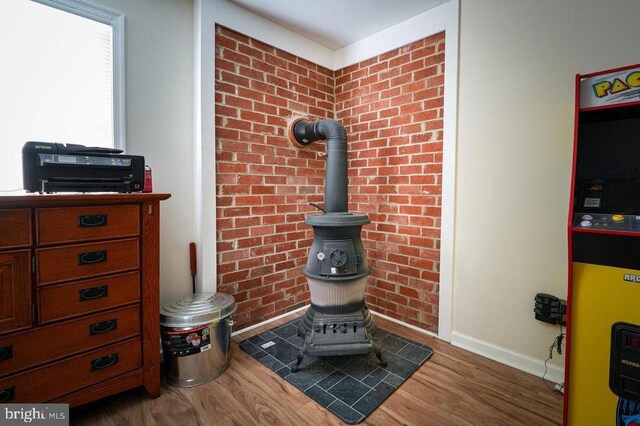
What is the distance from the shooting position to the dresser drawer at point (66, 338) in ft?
4.37

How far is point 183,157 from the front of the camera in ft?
7.36

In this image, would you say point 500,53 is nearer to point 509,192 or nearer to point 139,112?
point 509,192

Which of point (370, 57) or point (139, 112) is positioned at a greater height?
point (370, 57)

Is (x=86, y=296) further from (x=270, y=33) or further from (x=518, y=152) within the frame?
(x=518, y=152)

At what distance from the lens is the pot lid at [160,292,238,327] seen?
1.81 metres

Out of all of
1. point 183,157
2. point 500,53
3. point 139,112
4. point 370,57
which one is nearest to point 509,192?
point 500,53

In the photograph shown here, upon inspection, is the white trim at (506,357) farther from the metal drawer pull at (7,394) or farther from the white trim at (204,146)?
the metal drawer pull at (7,394)

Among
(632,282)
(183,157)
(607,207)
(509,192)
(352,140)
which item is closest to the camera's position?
(632,282)

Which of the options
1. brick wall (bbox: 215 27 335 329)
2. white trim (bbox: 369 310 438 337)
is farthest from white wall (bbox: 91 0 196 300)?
white trim (bbox: 369 310 438 337)

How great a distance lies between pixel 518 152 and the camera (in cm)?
197

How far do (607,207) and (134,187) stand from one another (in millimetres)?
2265

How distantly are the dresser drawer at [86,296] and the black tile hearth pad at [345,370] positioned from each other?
97 cm

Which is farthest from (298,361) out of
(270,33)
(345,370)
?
(270,33)

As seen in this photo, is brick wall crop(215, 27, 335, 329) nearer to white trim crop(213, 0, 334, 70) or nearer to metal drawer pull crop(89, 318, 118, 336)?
white trim crop(213, 0, 334, 70)
